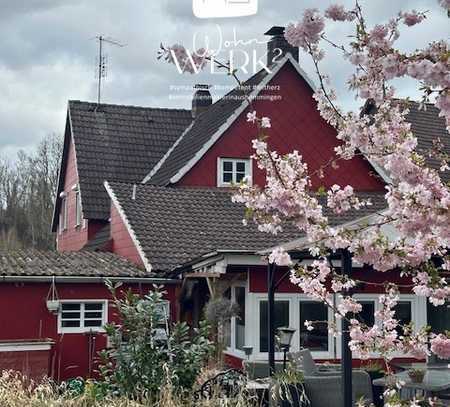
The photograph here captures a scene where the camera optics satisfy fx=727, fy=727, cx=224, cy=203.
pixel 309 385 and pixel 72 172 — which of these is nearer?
pixel 309 385

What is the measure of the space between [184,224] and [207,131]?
449 cm

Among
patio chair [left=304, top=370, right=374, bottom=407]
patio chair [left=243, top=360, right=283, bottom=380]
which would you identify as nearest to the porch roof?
patio chair [left=243, top=360, right=283, bottom=380]

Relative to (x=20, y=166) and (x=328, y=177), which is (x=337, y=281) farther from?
(x=20, y=166)

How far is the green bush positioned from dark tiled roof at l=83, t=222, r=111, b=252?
974cm

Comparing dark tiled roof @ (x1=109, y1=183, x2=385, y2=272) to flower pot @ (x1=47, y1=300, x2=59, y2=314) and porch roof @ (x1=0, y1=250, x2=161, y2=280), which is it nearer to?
porch roof @ (x1=0, y1=250, x2=161, y2=280)

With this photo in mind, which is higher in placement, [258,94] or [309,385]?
[258,94]

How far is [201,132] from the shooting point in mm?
20375

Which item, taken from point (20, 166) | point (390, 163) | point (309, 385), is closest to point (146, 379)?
point (309, 385)

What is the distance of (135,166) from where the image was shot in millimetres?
21469

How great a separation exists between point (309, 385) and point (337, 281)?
153 inches

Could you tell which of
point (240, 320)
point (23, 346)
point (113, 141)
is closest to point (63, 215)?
point (113, 141)

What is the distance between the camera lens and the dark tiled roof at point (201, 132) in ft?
61.6

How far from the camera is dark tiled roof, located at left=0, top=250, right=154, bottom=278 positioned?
13.9 metres

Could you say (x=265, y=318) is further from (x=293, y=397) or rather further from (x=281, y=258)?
(x=281, y=258)
